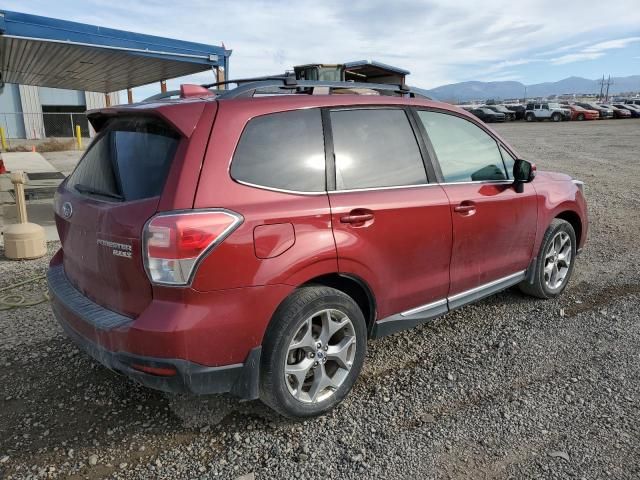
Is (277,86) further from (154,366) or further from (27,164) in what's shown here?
(27,164)

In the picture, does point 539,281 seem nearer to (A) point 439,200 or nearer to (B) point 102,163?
(A) point 439,200

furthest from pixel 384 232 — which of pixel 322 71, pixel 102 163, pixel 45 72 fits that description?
pixel 45 72

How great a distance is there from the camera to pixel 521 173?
398cm

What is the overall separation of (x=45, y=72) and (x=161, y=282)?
578 inches

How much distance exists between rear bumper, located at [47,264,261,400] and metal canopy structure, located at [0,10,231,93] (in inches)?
277

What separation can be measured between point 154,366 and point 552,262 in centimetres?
368

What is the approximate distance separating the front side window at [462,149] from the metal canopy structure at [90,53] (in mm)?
7234

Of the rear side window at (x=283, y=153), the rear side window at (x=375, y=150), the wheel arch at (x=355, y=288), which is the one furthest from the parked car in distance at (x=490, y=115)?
the rear side window at (x=283, y=153)

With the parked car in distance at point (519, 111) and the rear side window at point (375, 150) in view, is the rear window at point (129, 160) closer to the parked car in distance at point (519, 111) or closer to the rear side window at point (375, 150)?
the rear side window at point (375, 150)

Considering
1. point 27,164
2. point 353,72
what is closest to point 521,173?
point 353,72

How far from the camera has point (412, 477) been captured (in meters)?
2.49

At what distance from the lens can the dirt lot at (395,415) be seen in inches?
101

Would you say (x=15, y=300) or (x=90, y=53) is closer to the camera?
(x=15, y=300)

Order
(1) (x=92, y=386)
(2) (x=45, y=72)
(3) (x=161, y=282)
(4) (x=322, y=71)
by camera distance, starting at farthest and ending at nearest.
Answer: (2) (x=45, y=72) < (4) (x=322, y=71) < (1) (x=92, y=386) < (3) (x=161, y=282)
